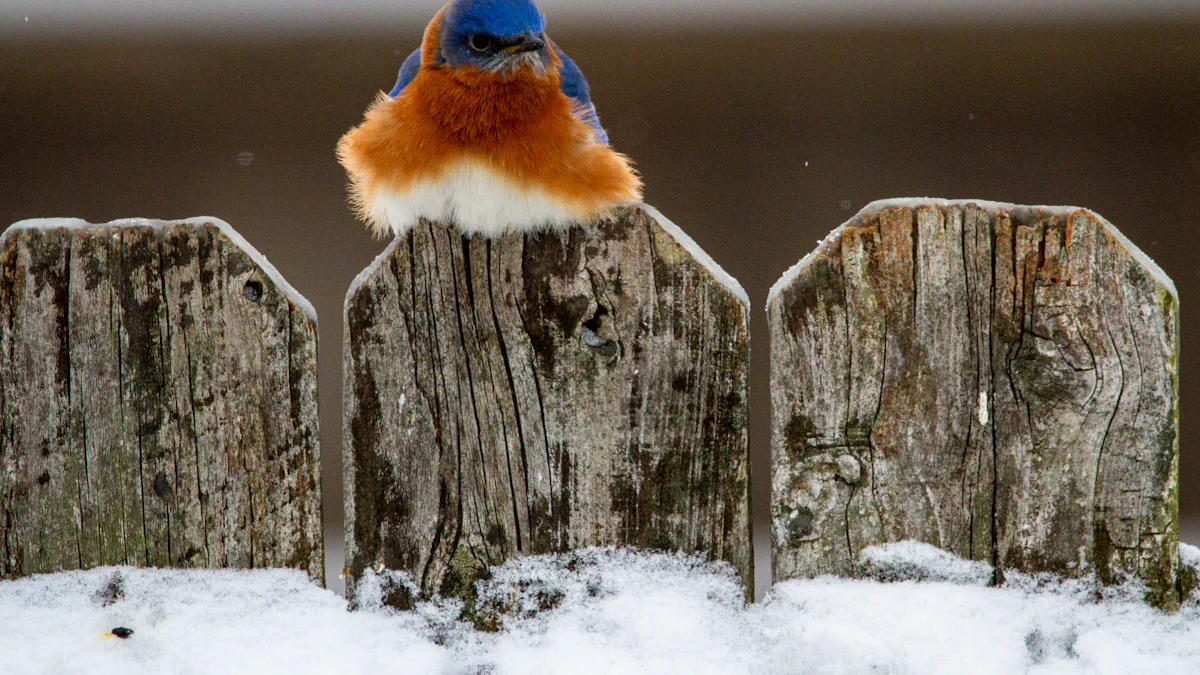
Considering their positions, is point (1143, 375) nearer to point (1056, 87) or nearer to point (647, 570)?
point (647, 570)

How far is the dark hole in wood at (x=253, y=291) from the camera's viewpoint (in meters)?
1.98

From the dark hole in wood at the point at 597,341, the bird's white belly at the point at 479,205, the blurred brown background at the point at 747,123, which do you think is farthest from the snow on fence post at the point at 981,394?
the blurred brown background at the point at 747,123

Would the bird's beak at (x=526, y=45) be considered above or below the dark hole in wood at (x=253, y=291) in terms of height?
above

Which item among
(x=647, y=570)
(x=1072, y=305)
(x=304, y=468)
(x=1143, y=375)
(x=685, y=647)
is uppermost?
(x=1072, y=305)

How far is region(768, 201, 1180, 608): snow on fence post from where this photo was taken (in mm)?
1825

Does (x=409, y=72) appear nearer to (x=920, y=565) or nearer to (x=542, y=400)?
(x=542, y=400)

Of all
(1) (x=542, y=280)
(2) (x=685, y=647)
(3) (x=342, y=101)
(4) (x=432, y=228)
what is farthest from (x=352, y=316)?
(3) (x=342, y=101)

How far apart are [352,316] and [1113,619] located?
5.04 ft

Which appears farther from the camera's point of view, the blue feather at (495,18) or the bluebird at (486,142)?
the blue feather at (495,18)

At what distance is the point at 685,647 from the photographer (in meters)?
1.84

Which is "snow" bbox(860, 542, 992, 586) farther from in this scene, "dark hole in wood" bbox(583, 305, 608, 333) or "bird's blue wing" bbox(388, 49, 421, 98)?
"bird's blue wing" bbox(388, 49, 421, 98)

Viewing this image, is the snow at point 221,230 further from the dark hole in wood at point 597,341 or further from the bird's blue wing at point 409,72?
the bird's blue wing at point 409,72

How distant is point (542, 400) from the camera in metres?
1.95

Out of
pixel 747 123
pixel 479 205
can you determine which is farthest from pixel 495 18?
pixel 747 123
